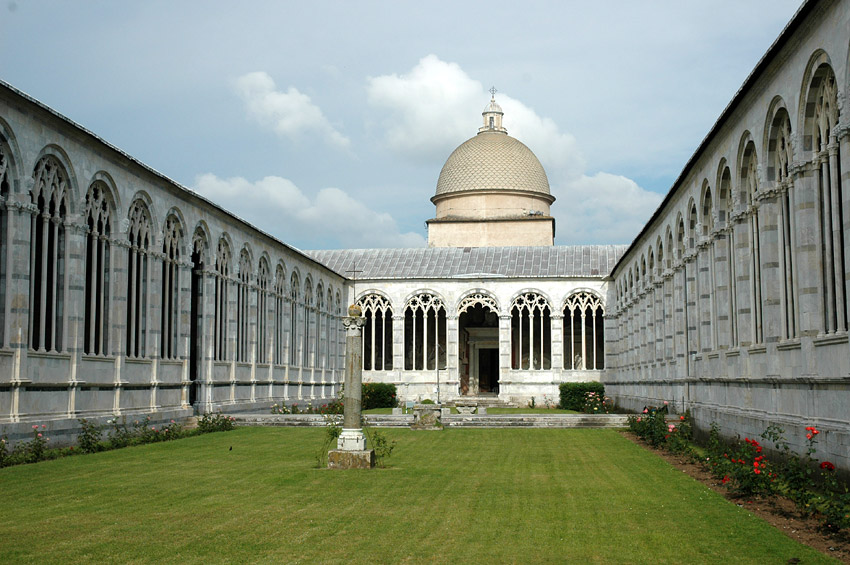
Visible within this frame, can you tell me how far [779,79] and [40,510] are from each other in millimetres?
14134

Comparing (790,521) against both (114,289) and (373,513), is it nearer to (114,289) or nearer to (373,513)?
(373,513)

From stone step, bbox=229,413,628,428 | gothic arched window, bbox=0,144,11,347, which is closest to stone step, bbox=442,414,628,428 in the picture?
stone step, bbox=229,413,628,428

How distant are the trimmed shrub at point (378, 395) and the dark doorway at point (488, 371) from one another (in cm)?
934

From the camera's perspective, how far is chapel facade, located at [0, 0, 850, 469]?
1562 centimetres

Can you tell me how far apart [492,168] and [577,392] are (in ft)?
55.1

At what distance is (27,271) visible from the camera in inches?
762

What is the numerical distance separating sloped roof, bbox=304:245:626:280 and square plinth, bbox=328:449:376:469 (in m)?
31.5

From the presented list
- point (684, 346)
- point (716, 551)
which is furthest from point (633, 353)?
point (716, 551)

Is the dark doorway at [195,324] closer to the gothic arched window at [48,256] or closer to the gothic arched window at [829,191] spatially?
the gothic arched window at [48,256]

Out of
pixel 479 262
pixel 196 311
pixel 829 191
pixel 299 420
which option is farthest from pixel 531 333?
pixel 829 191

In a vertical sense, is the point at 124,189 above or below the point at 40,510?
above

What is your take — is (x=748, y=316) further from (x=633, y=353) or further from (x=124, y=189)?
(x=633, y=353)

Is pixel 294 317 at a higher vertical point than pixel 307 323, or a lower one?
higher

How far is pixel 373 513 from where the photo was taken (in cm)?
1198
